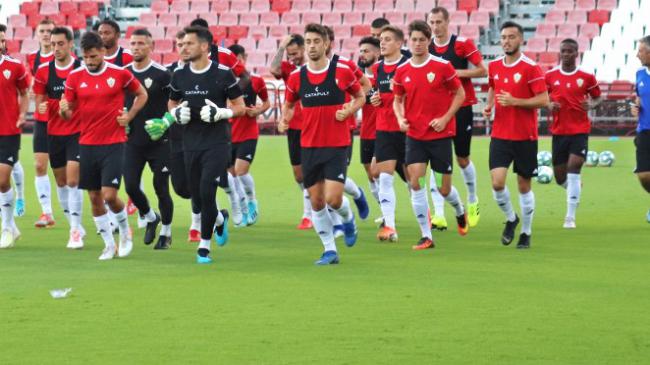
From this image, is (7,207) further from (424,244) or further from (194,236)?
(424,244)

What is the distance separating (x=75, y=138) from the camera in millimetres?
13273

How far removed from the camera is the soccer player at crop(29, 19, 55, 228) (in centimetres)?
1406

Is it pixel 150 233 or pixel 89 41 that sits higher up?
pixel 89 41

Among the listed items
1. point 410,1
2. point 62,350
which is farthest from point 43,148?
point 410,1

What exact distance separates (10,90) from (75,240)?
6.00ft

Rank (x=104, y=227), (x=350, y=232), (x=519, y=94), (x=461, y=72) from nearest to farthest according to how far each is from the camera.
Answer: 1. (x=104, y=227)
2. (x=350, y=232)
3. (x=519, y=94)
4. (x=461, y=72)

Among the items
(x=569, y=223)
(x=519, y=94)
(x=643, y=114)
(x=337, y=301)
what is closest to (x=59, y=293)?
(x=337, y=301)

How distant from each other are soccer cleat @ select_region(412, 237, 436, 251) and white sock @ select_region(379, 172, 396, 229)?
749mm

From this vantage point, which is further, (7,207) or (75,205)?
(7,207)

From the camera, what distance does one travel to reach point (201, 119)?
11297 mm

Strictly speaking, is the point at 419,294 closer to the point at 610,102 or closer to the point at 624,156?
the point at 624,156

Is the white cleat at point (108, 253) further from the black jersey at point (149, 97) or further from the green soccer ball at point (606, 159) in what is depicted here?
the green soccer ball at point (606, 159)

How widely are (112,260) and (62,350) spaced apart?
4.37 m

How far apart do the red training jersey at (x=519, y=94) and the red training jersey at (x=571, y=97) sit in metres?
2.73
